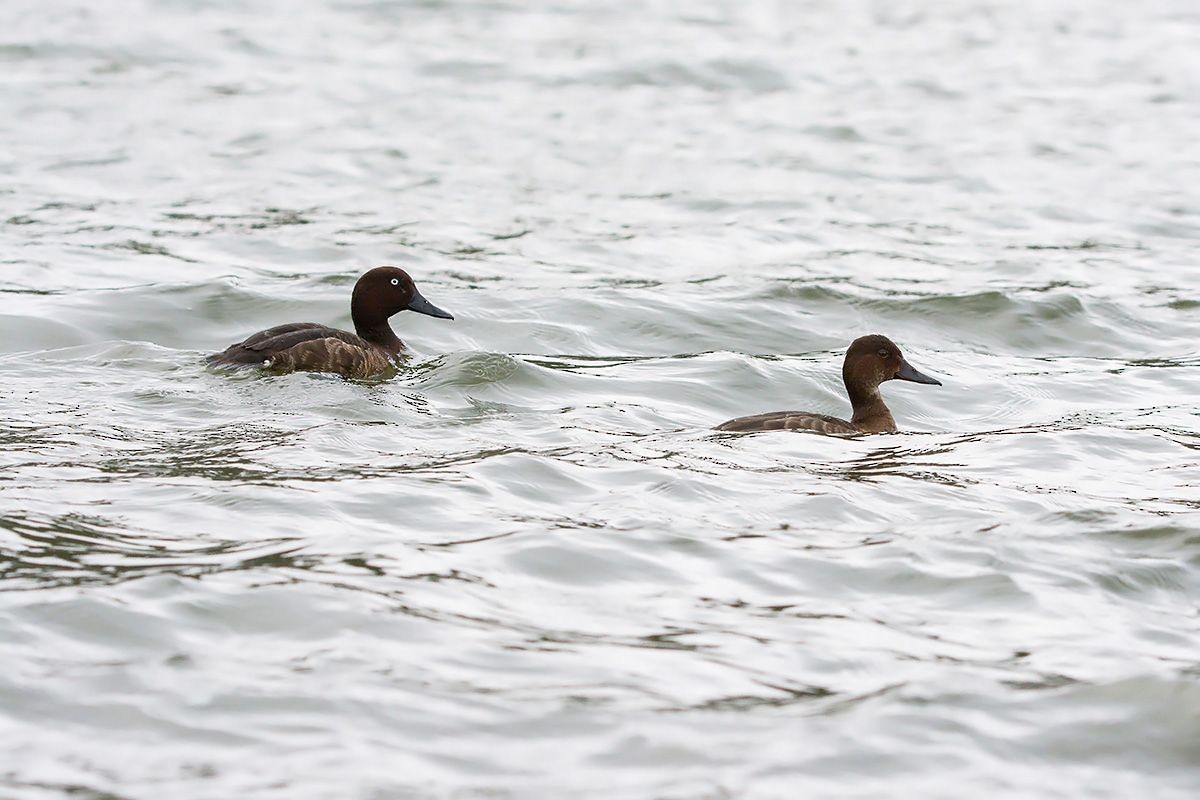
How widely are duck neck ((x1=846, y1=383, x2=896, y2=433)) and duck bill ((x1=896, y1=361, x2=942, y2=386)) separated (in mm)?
200

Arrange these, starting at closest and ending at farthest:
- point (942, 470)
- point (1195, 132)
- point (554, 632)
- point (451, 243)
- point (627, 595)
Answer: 1. point (554, 632)
2. point (627, 595)
3. point (942, 470)
4. point (451, 243)
5. point (1195, 132)

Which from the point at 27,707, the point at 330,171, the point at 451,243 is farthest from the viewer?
the point at 330,171

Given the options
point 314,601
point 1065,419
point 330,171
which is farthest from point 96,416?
point 330,171

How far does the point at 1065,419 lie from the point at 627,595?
14.7ft

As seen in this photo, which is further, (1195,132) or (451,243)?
(1195,132)

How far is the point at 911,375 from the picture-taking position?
10453 millimetres

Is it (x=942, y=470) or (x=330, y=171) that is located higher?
(x=330, y=171)

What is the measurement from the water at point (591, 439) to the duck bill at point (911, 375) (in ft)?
0.92

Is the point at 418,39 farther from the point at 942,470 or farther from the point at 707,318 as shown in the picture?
the point at 942,470

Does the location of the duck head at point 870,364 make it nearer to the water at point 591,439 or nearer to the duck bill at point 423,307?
the water at point 591,439

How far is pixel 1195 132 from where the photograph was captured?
2005 cm

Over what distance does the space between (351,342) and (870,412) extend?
9.95 ft

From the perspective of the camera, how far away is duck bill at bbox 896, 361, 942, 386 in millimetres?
10383

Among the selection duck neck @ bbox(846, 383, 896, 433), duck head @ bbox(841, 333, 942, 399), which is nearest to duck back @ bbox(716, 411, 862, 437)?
duck neck @ bbox(846, 383, 896, 433)
